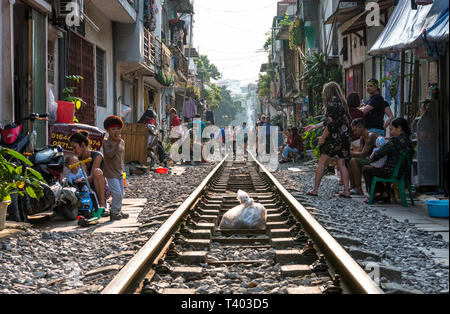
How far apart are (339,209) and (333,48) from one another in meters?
16.2

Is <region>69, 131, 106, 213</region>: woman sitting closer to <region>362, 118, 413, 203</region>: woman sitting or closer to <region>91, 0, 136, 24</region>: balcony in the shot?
<region>362, 118, 413, 203</region>: woman sitting

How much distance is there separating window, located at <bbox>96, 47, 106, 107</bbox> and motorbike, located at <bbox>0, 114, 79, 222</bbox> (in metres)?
9.68

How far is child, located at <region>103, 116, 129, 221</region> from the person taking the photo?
6.03 metres

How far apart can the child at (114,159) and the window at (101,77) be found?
9.93 m

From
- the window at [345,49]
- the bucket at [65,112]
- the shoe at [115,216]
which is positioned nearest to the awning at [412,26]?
the shoe at [115,216]

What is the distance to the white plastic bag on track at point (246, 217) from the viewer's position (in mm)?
5328

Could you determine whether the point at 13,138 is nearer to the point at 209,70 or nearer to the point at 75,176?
the point at 75,176

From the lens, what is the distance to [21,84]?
26.7ft

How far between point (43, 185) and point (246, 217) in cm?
223

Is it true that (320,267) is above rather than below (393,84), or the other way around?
below

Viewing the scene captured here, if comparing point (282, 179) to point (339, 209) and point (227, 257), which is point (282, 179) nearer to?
point (339, 209)

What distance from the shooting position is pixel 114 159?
20.4 ft

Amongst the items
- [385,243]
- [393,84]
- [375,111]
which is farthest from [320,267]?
[393,84]
